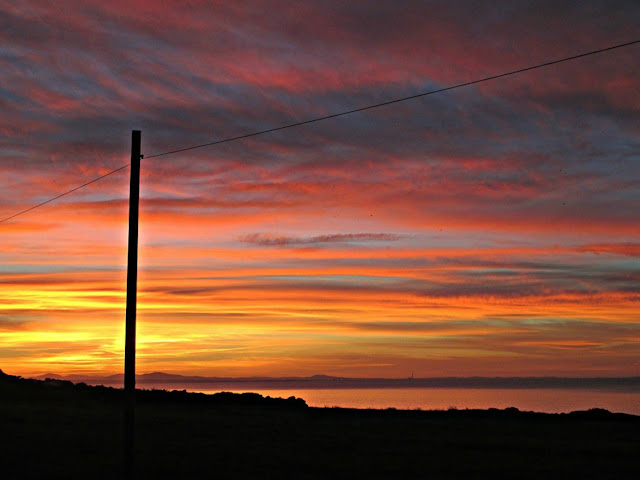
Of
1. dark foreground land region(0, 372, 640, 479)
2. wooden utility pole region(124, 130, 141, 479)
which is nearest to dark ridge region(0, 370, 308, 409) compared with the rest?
dark foreground land region(0, 372, 640, 479)

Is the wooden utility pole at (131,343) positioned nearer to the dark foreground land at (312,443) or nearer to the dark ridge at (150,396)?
the dark foreground land at (312,443)

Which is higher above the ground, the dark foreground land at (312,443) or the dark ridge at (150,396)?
the dark ridge at (150,396)

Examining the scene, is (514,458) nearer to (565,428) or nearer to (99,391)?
(565,428)

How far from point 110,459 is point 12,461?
8.80ft

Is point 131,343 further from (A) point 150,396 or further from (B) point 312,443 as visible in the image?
(A) point 150,396

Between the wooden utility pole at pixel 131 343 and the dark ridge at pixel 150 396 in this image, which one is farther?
the dark ridge at pixel 150 396

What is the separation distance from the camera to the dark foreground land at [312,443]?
2080cm

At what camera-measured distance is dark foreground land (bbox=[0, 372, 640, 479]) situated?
2080 centimetres

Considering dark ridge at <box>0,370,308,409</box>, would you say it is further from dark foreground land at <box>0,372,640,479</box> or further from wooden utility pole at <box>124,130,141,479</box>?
wooden utility pole at <box>124,130,141,479</box>

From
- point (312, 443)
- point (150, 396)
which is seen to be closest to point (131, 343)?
point (312, 443)

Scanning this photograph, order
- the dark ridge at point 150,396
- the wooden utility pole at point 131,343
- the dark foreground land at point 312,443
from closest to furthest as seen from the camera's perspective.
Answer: the wooden utility pole at point 131,343 < the dark foreground land at point 312,443 < the dark ridge at point 150,396

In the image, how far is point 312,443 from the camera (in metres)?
26.3

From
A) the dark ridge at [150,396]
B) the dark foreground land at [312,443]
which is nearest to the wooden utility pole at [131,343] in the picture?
the dark foreground land at [312,443]

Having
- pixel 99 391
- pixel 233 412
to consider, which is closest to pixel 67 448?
pixel 233 412
